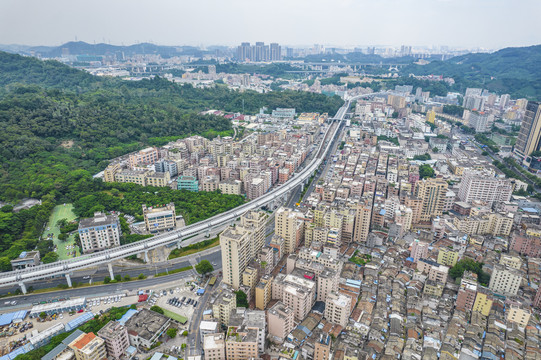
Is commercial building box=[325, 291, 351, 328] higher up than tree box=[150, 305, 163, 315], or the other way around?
commercial building box=[325, 291, 351, 328]

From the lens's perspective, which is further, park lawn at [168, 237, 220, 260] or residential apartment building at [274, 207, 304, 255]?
park lawn at [168, 237, 220, 260]

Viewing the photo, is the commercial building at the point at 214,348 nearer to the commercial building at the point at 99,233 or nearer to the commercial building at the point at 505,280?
the commercial building at the point at 99,233

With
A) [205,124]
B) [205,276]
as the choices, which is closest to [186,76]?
[205,124]

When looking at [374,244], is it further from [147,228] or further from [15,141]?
[15,141]

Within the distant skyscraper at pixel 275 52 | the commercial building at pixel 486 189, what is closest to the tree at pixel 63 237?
the commercial building at pixel 486 189

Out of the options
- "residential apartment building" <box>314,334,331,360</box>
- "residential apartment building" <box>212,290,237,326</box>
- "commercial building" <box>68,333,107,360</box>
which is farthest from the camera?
"residential apartment building" <box>212,290,237,326</box>

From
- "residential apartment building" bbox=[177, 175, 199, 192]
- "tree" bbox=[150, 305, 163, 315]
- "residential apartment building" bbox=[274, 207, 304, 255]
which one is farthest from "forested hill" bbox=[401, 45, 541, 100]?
"tree" bbox=[150, 305, 163, 315]

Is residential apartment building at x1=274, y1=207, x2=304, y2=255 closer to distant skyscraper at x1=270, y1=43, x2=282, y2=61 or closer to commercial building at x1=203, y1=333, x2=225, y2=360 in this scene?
commercial building at x1=203, y1=333, x2=225, y2=360
